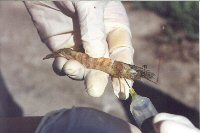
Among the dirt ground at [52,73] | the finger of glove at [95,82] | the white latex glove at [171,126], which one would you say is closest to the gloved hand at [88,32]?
the finger of glove at [95,82]

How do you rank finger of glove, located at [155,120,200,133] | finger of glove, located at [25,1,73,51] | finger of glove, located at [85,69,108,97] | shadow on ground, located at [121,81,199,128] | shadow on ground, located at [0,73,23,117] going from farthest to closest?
shadow on ground, located at [0,73,23,117]
shadow on ground, located at [121,81,199,128]
finger of glove, located at [25,1,73,51]
finger of glove, located at [85,69,108,97]
finger of glove, located at [155,120,200,133]

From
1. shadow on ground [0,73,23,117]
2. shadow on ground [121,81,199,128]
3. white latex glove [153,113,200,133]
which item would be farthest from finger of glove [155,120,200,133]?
shadow on ground [0,73,23,117]

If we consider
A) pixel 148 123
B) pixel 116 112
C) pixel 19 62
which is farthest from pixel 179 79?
pixel 148 123

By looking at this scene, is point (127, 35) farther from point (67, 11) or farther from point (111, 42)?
point (67, 11)

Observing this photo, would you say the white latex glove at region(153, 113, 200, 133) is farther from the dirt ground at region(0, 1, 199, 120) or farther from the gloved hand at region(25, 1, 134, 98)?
the dirt ground at region(0, 1, 199, 120)

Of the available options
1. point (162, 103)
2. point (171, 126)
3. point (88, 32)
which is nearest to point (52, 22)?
point (88, 32)

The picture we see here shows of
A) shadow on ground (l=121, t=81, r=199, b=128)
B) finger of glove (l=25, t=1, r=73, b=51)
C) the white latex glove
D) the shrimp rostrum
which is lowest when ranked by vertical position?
shadow on ground (l=121, t=81, r=199, b=128)

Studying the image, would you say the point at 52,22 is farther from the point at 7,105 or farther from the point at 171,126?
the point at 7,105

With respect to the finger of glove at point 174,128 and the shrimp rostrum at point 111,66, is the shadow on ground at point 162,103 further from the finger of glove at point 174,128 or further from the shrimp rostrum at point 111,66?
the finger of glove at point 174,128
